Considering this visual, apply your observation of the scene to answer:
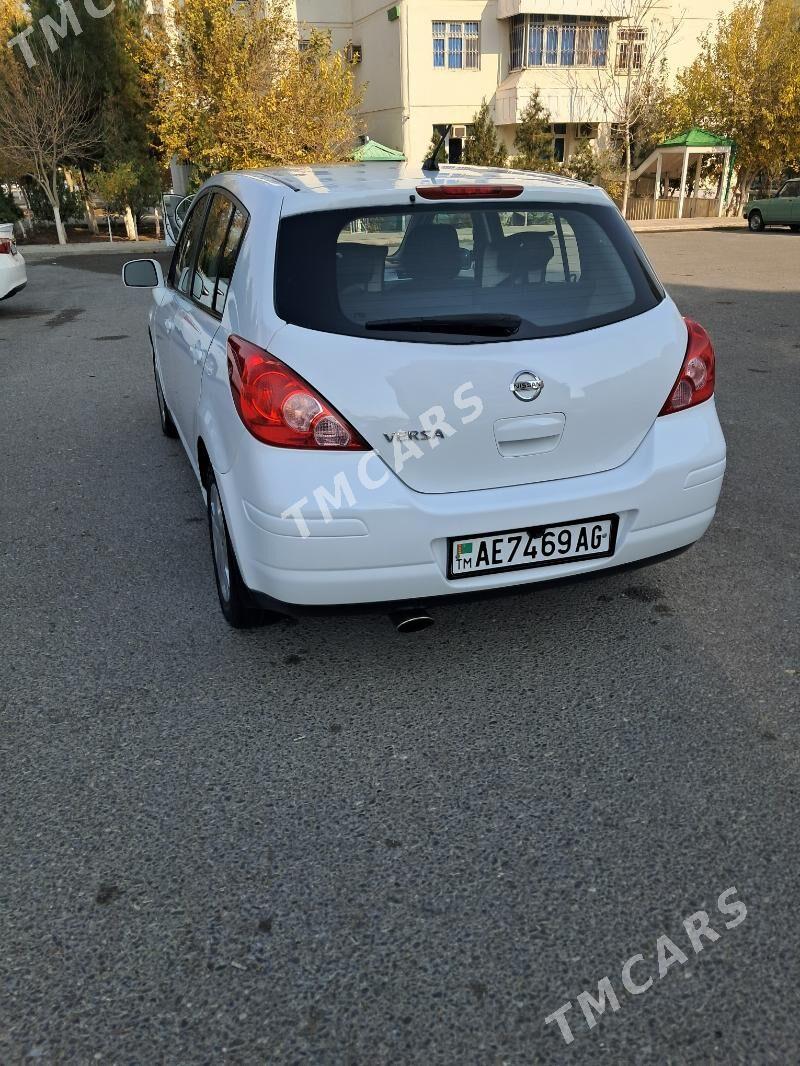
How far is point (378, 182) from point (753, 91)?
39667 millimetres

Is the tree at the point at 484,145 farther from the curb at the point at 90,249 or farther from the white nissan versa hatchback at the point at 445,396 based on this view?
the white nissan versa hatchback at the point at 445,396

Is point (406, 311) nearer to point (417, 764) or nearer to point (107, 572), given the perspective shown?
point (417, 764)

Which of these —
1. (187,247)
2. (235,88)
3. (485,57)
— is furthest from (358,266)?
(485,57)

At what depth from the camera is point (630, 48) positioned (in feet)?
129

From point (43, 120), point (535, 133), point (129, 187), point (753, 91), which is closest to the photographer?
point (43, 120)

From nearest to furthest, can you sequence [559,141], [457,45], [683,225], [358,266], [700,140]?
[358,266] → [683,225] → [700,140] → [457,45] → [559,141]

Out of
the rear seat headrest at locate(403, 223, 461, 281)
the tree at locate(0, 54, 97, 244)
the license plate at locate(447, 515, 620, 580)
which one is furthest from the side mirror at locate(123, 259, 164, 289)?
the tree at locate(0, 54, 97, 244)

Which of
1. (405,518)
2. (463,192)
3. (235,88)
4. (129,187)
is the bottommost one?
(129,187)

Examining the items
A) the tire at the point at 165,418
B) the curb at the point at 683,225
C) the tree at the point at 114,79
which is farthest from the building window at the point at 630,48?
the tire at the point at 165,418

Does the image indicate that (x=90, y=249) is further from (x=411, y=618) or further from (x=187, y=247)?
(x=411, y=618)

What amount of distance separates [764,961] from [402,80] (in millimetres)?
41123

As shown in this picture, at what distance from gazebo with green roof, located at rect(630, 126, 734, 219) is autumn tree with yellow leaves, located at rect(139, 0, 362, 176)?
714 inches

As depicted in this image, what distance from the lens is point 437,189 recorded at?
117 inches

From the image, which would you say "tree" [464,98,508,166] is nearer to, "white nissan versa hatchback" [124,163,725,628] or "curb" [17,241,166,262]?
"curb" [17,241,166,262]
